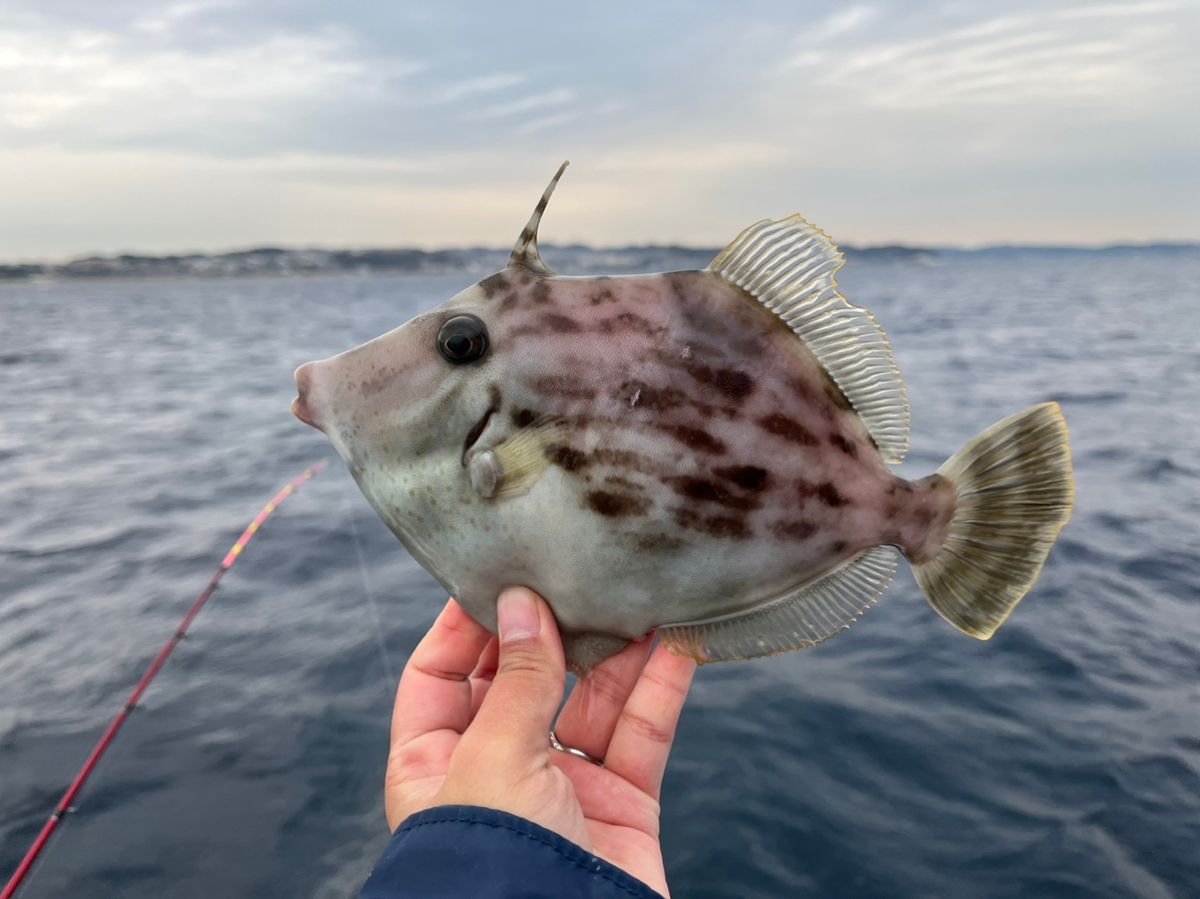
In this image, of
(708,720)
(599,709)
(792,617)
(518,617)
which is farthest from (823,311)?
(708,720)

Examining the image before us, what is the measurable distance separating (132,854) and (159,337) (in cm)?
4385

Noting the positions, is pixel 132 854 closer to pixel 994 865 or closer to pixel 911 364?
pixel 994 865

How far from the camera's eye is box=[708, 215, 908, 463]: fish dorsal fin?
2064 millimetres

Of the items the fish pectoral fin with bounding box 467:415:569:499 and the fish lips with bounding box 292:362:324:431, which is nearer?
the fish pectoral fin with bounding box 467:415:569:499

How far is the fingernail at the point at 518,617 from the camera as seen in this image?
Answer: 6.68ft

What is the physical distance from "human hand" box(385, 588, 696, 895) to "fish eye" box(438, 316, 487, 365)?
0.65 metres

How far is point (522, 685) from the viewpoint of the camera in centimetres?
202

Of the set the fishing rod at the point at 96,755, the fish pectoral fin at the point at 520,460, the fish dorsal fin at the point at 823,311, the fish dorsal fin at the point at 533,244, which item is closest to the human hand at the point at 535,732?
the fish pectoral fin at the point at 520,460

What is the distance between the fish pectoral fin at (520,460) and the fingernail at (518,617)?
11.7 inches

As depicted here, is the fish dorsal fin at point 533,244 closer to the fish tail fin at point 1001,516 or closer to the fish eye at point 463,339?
the fish eye at point 463,339

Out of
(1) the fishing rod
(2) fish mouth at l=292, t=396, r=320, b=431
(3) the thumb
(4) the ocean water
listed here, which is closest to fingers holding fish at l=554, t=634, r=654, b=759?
(3) the thumb

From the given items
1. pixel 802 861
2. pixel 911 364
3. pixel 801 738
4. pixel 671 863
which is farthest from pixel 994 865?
pixel 911 364

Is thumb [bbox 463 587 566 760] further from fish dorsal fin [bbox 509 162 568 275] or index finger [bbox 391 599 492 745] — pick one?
fish dorsal fin [bbox 509 162 568 275]

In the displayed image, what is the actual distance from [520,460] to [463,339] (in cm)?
36
